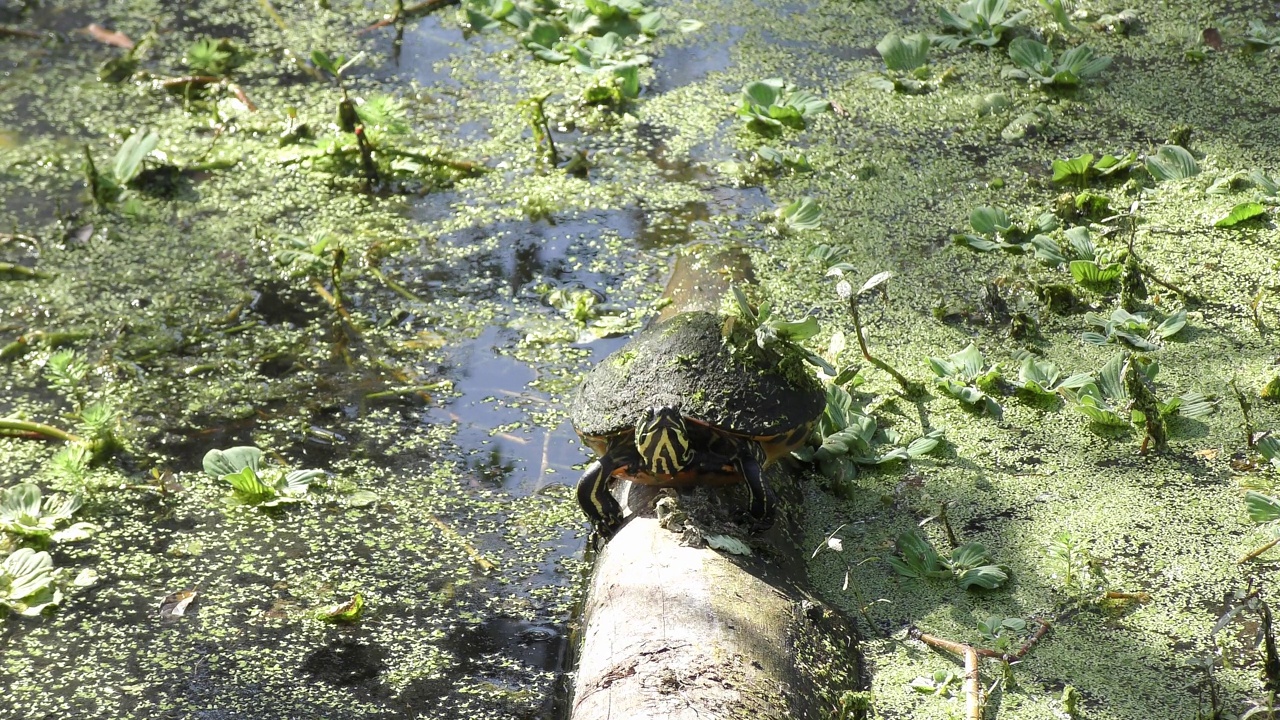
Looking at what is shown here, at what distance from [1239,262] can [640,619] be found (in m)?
2.33

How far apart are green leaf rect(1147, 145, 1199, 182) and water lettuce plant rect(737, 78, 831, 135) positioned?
1194mm

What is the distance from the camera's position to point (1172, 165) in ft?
13.0

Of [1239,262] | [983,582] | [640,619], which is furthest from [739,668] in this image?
[1239,262]

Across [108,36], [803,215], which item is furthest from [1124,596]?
[108,36]

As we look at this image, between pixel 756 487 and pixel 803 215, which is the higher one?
pixel 756 487

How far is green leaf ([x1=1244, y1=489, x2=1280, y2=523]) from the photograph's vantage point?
2.54 metres

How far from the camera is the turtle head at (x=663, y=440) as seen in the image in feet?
8.44

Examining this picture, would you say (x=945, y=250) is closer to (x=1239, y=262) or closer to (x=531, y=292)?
(x=1239, y=262)

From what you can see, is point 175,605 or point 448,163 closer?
point 175,605

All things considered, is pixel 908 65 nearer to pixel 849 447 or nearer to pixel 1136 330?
pixel 1136 330

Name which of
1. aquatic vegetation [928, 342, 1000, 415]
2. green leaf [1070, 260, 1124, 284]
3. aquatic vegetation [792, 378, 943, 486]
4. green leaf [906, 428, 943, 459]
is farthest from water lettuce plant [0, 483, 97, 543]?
green leaf [1070, 260, 1124, 284]

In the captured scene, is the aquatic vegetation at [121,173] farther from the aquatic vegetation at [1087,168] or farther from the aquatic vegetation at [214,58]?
the aquatic vegetation at [1087,168]

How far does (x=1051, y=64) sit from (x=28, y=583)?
153 inches

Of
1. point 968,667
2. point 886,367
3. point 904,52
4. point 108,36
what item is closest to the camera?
point 968,667
